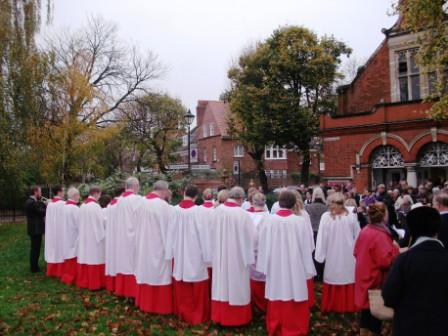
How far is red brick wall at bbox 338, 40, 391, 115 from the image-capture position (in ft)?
76.5

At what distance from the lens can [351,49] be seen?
28.0 metres

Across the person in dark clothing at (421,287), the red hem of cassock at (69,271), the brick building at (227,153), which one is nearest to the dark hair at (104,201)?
the red hem of cassock at (69,271)

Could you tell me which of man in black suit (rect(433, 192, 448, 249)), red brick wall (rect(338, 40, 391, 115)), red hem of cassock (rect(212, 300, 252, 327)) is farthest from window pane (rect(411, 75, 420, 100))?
red hem of cassock (rect(212, 300, 252, 327))

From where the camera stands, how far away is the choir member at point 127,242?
27.2ft

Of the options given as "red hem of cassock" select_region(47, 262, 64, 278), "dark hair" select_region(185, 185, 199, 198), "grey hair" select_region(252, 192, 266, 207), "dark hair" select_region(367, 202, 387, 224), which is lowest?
"red hem of cassock" select_region(47, 262, 64, 278)

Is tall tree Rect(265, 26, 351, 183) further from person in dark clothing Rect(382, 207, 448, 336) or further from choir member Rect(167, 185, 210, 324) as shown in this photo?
person in dark clothing Rect(382, 207, 448, 336)

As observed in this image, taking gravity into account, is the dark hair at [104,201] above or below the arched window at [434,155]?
below

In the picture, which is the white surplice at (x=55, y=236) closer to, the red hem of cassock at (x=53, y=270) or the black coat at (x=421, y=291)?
the red hem of cassock at (x=53, y=270)

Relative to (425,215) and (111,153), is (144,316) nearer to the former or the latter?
(425,215)

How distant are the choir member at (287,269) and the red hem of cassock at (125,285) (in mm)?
3031

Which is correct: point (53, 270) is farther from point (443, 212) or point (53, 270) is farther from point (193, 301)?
point (443, 212)

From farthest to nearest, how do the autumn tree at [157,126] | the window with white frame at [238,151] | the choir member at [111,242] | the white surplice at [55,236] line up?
the window with white frame at [238,151], the autumn tree at [157,126], the white surplice at [55,236], the choir member at [111,242]

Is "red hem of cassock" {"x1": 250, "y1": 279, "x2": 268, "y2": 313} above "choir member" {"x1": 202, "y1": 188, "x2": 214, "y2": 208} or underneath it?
underneath

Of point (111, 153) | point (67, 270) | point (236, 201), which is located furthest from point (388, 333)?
point (111, 153)
